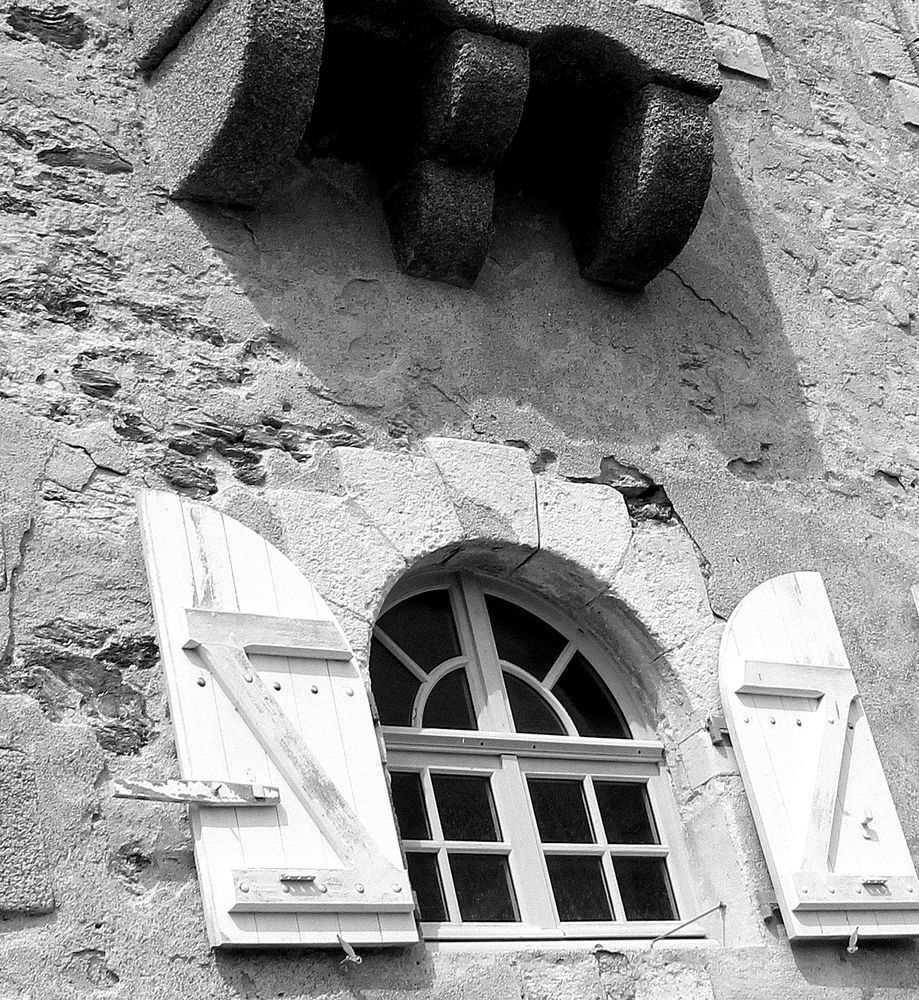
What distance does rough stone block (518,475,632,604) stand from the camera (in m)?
3.79

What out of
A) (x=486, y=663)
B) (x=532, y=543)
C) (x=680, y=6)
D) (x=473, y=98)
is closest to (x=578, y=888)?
(x=486, y=663)

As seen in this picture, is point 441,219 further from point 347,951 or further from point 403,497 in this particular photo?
point 347,951

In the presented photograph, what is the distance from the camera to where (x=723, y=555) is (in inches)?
159

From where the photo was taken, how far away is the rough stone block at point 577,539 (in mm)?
3795

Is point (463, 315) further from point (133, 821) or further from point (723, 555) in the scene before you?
point (133, 821)

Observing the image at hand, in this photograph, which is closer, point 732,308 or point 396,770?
point 396,770

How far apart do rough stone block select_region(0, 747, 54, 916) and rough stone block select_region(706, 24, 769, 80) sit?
3.46 meters

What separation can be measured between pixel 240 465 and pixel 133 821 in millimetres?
947

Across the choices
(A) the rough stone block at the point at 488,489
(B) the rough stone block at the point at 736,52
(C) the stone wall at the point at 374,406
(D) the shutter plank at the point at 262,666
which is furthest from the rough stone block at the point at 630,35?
(D) the shutter plank at the point at 262,666

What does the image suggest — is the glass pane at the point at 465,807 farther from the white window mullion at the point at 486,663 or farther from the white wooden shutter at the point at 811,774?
the white wooden shutter at the point at 811,774

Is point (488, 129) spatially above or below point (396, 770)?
above

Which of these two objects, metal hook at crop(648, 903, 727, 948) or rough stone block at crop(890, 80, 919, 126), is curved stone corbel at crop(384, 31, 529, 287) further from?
rough stone block at crop(890, 80, 919, 126)

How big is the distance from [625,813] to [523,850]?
37 centimetres

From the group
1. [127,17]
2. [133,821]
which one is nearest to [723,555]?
[133,821]
